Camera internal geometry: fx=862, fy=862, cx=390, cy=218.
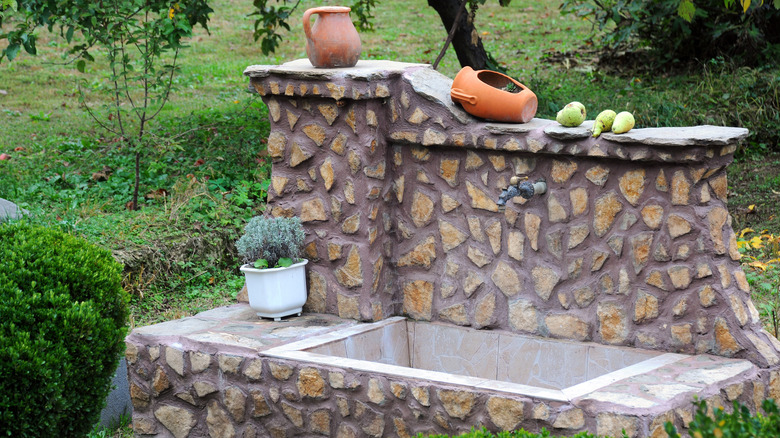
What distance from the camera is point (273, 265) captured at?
4.84 m

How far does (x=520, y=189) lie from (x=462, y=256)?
0.62 metres

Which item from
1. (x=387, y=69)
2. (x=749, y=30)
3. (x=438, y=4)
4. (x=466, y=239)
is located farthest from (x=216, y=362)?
(x=749, y=30)

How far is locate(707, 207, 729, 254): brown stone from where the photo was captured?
3.98 meters

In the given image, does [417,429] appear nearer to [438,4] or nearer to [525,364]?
[525,364]

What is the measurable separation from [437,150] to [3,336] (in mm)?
2375

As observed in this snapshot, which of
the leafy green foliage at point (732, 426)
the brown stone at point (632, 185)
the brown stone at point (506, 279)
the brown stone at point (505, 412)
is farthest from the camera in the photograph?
the brown stone at point (506, 279)

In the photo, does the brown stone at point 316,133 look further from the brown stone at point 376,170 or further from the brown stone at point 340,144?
the brown stone at point 376,170

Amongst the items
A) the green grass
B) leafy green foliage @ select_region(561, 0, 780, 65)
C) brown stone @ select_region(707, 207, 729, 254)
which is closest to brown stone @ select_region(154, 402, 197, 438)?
the green grass

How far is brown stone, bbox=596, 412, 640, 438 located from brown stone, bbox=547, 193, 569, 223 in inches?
48.4

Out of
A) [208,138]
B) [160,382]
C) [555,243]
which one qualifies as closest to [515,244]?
[555,243]

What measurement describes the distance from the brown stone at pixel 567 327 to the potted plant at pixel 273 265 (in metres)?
1.41

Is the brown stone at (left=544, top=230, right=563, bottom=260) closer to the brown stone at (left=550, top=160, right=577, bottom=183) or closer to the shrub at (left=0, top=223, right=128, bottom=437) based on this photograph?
the brown stone at (left=550, top=160, right=577, bottom=183)

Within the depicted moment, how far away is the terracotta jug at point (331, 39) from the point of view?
4840 millimetres

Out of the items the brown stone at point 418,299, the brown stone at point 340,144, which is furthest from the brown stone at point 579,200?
the brown stone at point 340,144
